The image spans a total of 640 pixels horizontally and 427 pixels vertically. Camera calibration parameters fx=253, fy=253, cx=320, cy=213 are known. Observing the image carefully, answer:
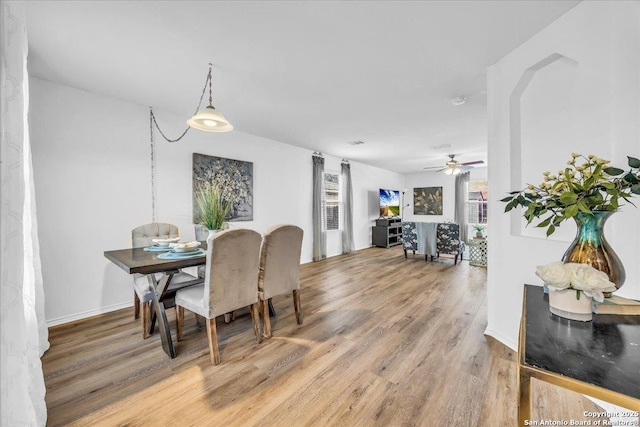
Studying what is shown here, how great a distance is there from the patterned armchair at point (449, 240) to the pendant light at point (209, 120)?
458 centimetres

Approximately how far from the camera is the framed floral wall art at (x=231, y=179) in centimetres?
361

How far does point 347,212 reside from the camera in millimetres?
6344

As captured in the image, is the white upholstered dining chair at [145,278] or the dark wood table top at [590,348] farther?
the white upholstered dining chair at [145,278]

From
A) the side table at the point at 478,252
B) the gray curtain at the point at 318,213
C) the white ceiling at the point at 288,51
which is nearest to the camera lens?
the white ceiling at the point at 288,51

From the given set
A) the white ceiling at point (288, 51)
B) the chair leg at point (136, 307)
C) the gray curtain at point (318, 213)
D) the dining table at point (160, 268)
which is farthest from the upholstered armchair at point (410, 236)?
the chair leg at point (136, 307)

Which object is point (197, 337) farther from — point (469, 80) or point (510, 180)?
point (469, 80)

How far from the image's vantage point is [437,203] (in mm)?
8320

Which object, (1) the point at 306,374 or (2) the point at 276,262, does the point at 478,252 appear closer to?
(2) the point at 276,262

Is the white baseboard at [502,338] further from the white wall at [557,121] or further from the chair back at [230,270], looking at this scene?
the chair back at [230,270]

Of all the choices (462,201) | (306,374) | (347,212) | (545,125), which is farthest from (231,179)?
(462,201)

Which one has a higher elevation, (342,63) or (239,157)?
(342,63)

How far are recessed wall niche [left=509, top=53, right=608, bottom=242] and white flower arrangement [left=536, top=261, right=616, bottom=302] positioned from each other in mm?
1042

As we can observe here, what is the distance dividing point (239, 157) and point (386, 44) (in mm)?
2857

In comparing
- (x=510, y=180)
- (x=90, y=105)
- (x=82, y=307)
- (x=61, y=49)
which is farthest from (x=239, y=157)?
(x=510, y=180)
